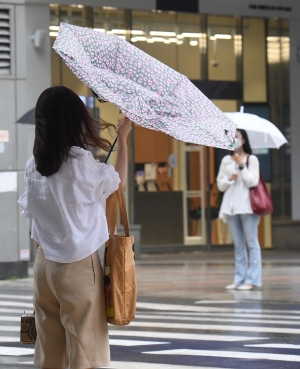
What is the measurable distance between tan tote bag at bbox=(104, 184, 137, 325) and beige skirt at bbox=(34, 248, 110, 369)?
0.04m

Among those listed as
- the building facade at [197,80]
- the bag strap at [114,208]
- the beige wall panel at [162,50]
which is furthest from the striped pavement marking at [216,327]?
the beige wall panel at [162,50]

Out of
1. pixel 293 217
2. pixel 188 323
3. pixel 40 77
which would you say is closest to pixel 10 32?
pixel 40 77

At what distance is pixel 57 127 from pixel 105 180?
30 centimetres

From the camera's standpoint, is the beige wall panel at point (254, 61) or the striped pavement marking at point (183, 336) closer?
the striped pavement marking at point (183, 336)

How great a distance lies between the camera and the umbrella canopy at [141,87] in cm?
420

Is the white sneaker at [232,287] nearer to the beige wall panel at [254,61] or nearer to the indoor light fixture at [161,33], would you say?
the indoor light fixture at [161,33]

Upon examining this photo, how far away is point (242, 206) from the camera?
11984 millimetres

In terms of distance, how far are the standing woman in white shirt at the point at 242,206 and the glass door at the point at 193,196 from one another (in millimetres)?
8778

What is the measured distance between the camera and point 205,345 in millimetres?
7594

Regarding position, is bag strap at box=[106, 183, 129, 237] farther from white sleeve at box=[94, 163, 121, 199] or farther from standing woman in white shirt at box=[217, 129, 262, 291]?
standing woman in white shirt at box=[217, 129, 262, 291]

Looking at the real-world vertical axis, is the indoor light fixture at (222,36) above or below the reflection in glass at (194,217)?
above

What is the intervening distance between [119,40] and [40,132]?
23.2 inches

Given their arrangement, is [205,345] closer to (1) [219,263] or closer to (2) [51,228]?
(2) [51,228]

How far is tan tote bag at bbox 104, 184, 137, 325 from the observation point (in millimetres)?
4242
